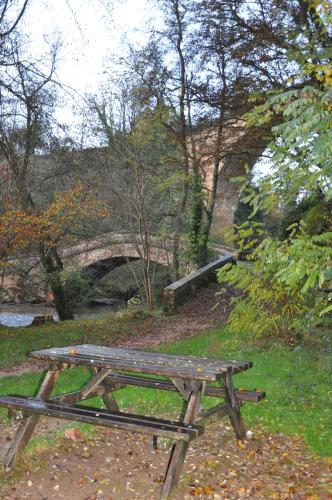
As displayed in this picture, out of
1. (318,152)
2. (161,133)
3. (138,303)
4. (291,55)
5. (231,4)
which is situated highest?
(231,4)

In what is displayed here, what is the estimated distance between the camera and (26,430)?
4281 millimetres

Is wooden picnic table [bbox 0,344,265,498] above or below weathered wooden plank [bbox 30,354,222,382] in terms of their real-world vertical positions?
below

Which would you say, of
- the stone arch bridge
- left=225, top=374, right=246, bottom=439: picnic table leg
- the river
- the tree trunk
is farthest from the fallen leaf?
the river

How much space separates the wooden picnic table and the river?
15.3 m

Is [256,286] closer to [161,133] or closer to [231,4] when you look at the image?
[231,4]

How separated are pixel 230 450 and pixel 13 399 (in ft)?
6.20

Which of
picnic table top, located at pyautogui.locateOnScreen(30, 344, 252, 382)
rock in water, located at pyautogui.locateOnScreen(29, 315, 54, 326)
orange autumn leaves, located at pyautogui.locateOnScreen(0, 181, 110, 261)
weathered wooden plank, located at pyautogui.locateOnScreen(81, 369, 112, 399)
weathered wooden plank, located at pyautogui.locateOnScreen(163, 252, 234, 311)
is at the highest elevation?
orange autumn leaves, located at pyautogui.locateOnScreen(0, 181, 110, 261)

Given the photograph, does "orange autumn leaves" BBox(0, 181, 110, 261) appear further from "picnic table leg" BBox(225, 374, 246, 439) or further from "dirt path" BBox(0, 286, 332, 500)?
"picnic table leg" BBox(225, 374, 246, 439)

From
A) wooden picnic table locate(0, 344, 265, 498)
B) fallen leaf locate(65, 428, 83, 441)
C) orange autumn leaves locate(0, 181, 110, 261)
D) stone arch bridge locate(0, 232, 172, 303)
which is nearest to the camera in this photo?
wooden picnic table locate(0, 344, 265, 498)

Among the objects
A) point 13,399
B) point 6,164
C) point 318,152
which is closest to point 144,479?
point 13,399

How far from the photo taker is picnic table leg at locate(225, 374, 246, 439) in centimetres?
445

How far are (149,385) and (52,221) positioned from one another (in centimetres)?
955

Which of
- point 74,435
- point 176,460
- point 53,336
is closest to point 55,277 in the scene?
point 53,336

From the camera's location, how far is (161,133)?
17.0 metres
